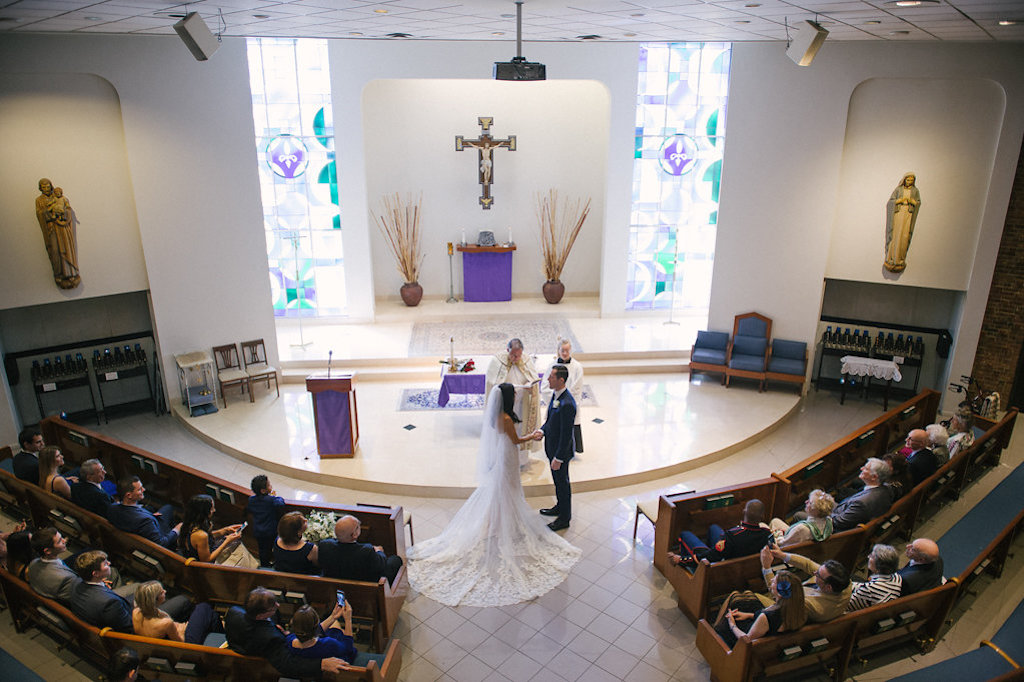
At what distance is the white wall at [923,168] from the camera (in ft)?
27.4

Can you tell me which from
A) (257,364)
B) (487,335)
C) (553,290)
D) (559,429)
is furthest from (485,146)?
(559,429)

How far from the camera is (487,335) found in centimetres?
1125

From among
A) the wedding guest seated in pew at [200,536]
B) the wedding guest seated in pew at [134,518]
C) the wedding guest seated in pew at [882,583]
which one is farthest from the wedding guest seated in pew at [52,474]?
the wedding guest seated in pew at [882,583]

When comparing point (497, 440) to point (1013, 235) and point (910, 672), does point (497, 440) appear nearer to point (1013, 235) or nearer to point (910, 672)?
point (910, 672)

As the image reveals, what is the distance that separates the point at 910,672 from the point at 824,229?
20.1ft

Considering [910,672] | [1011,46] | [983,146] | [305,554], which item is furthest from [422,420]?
[1011,46]

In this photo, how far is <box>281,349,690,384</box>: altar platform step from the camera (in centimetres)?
1000

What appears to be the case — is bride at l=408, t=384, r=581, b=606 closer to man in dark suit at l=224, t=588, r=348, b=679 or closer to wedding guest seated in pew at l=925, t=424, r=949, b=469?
man in dark suit at l=224, t=588, r=348, b=679

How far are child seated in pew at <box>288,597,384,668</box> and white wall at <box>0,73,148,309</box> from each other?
610 centimetres

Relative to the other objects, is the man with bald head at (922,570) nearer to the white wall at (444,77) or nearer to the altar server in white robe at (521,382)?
the altar server in white robe at (521,382)

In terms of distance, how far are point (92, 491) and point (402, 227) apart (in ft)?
26.8

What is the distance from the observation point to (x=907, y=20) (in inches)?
254

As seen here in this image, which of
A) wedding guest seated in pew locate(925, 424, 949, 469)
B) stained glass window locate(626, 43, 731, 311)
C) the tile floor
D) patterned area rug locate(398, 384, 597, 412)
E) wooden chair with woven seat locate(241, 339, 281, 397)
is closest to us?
the tile floor

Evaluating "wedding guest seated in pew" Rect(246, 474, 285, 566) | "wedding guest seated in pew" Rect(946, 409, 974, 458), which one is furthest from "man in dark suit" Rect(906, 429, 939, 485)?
"wedding guest seated in pew" Rect(246, 474, 285, 566)
